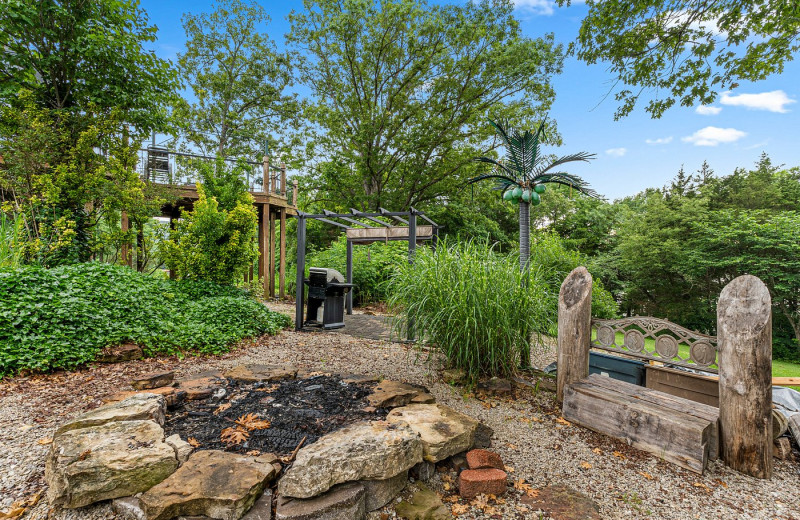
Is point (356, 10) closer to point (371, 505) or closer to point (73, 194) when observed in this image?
point (73, 194)

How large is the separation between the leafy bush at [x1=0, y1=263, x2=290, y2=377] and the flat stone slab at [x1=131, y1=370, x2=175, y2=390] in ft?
3.97

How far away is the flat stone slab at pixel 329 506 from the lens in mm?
1522

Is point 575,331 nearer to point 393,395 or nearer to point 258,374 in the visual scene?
point 393,395

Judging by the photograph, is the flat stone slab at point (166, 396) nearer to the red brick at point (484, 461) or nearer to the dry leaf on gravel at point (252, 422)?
the dry leaf on gravel at point (252, 422)

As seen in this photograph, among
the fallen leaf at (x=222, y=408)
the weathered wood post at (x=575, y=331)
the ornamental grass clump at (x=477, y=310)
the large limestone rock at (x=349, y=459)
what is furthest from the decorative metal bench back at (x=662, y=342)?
the fallen leaf at (x=222, y=408)

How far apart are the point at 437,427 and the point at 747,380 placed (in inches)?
70.7

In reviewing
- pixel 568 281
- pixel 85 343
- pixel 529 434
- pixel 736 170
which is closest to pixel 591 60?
pixel 568 281

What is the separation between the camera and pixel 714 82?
538 centimetres

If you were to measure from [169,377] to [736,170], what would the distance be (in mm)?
19003

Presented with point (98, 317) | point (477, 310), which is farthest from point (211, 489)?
point (98, 317)

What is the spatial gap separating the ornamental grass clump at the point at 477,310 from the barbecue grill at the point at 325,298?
320 centimetres

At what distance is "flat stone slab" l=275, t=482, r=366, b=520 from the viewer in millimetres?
1522

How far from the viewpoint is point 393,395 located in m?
2.65

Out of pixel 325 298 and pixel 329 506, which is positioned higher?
pixel 325 298
